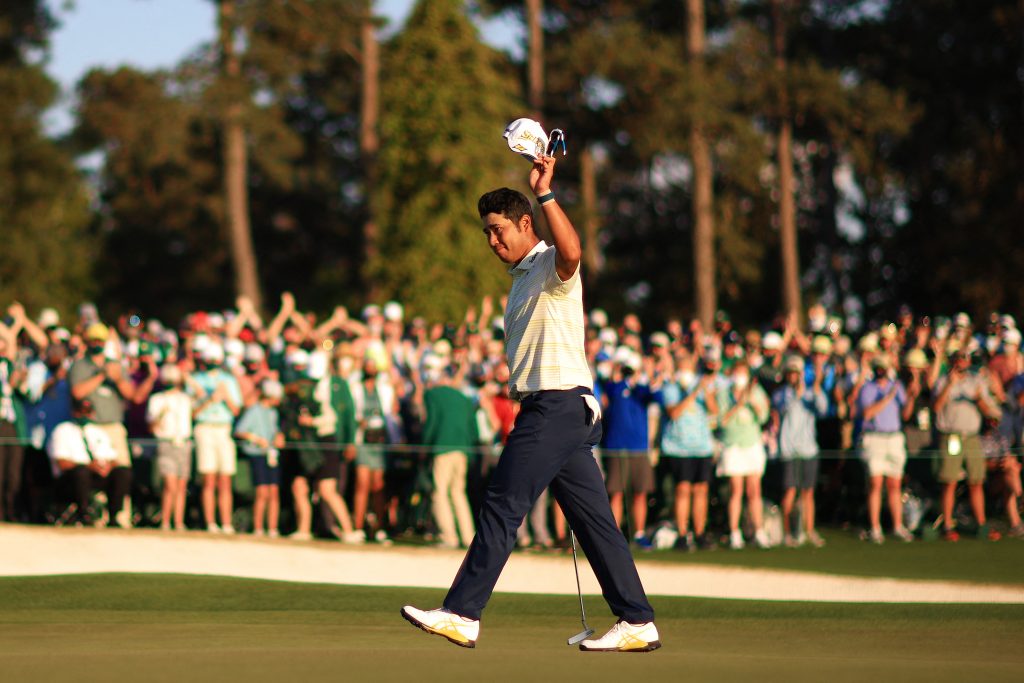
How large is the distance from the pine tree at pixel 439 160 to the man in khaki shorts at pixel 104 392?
15.2 metres

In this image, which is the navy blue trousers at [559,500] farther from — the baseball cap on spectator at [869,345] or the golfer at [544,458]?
the baseball cap on spectator at [869,345]

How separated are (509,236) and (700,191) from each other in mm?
28201

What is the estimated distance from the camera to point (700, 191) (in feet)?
115

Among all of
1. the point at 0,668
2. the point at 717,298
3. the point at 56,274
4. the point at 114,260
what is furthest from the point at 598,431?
the point at 114,260

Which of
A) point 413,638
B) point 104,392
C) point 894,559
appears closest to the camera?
point 413,638

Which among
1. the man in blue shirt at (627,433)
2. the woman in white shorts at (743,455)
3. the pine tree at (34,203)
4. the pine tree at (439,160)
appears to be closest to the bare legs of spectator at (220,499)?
the man in blue shirt at (627,433)

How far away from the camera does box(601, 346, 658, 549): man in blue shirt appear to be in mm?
16250

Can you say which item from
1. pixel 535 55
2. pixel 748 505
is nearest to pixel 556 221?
pixel 748 505

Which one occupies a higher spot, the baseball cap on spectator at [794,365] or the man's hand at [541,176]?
the man's hand at [541,176]

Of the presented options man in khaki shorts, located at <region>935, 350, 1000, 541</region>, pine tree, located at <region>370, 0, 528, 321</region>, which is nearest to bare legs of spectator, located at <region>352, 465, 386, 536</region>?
man in khaki shorts, located at <region>935, 350, 1000, 541</region>

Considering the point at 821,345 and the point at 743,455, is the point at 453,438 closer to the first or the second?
the point at 743,455

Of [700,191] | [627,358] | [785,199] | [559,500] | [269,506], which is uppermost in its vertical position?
[785,199]

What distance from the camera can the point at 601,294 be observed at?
145 ft

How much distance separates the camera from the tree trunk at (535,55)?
128 ft
